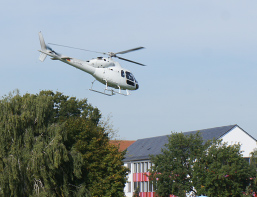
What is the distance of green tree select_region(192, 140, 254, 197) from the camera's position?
174ft

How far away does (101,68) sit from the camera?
40719mm

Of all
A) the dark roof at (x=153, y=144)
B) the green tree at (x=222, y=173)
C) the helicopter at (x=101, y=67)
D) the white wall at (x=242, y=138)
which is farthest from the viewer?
the dark roof at (x=153, y=144)

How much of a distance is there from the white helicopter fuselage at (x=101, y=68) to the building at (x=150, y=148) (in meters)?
28.7

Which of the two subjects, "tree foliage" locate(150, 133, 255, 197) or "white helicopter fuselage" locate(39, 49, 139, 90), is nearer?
"white helicopter fuselage" locate(39, 49, 139, 90)

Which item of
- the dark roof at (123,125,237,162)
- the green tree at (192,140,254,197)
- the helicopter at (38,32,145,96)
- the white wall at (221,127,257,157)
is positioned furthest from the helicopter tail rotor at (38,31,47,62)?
the white wall at (221,127,257,157)

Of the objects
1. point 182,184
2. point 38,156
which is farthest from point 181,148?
point 38,156

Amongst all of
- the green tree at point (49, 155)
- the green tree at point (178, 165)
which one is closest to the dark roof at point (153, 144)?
the green tree at point (178, 165)

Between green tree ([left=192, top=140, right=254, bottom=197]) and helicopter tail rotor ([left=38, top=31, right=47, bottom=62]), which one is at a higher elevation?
helicopter tail rotor ([left=38, top=31, right=47, bottom=62])

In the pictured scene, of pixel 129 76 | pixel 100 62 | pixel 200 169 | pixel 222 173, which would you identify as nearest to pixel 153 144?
pixel 200 169

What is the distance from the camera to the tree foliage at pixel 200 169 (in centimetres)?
5320

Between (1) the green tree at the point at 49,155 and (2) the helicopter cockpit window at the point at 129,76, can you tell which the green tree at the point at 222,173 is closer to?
(1) the green tree at the point at 49,155

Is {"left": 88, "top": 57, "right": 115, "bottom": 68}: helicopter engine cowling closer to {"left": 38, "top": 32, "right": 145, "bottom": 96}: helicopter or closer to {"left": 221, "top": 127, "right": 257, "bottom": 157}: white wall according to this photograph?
{"left": 38, "top": 32, "right": 145, "bottom": 96}: helicopter

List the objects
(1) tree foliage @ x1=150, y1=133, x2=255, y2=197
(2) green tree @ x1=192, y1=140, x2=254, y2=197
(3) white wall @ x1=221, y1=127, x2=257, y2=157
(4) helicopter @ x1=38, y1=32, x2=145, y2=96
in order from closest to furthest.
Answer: (4) helicopter @ x1=38, y1=32, x2=145, y2=96 < (2) green tree @ x1=192, y1=140, x2=254, y2=197 < (1) tree foliage @ x1=150, y1=133, x2=255, y2=197 < (3) white wall @ x1=221, y1=127, x2=257, y2=157

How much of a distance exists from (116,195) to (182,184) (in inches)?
369
